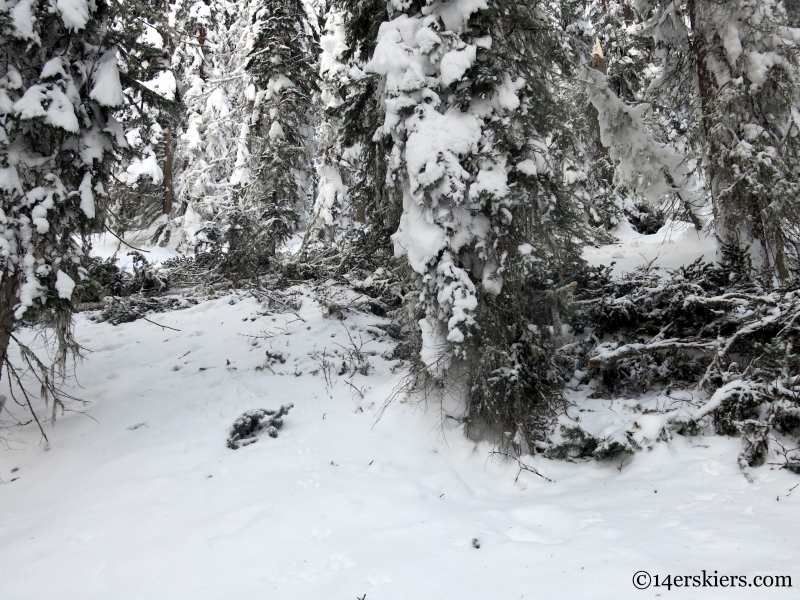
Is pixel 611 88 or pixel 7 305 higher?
pixel 611 88

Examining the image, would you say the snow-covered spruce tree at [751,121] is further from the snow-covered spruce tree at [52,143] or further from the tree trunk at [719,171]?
the snow-covered spruce tree at [52,143]

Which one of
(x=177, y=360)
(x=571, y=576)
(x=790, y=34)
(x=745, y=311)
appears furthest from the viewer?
(x=177, y=360)

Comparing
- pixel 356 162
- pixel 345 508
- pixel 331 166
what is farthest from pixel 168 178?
pixel 345 508

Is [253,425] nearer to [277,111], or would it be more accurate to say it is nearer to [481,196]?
[481,196]

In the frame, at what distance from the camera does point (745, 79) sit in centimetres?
659

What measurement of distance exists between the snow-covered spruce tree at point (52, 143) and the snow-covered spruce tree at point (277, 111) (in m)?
6.45

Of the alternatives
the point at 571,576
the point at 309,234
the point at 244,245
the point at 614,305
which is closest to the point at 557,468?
the point at 571,576

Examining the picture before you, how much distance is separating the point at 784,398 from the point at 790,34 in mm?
6061

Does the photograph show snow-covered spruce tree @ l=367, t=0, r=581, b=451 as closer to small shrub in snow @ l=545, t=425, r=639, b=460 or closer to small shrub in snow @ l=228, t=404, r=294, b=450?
small shrub in snow @ l=545, t=425, r=639, b=460

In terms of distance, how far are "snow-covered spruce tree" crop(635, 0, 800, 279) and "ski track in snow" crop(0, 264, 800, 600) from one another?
4.31 metres

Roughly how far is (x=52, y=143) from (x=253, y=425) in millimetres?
3787

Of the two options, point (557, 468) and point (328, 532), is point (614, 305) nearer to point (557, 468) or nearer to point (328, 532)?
point (557, 468)

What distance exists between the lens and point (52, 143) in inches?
189

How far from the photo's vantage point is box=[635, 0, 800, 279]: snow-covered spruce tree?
626 centimetres
